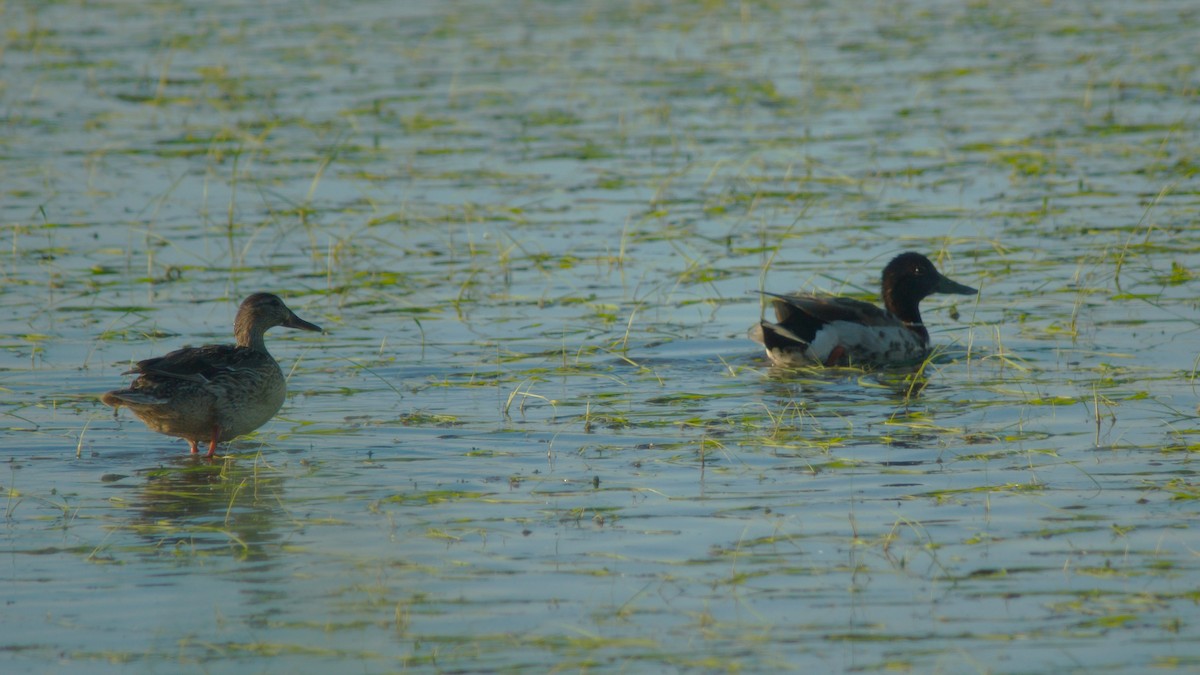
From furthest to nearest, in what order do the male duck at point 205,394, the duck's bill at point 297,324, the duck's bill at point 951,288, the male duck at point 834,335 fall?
the duck's bill at point 951,288 → the male duck at point 834,335 → the duck's bill at point 297,324 → the male duck at point 205,394

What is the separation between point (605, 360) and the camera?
1026 cm

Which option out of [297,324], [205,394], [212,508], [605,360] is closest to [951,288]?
[605,360]

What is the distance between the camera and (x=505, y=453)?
8.12m

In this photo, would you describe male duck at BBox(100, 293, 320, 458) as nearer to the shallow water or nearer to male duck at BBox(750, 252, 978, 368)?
the shallow water

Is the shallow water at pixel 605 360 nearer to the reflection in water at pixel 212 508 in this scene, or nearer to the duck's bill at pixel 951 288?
the reflection in water at pixel 212 508

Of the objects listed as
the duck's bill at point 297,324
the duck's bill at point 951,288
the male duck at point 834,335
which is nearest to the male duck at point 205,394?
the duck's bill at point 297,324

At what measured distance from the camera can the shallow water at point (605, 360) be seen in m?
5.83

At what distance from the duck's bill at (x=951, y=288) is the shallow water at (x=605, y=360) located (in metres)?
0.32

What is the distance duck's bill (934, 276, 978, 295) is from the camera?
11492 millimetres

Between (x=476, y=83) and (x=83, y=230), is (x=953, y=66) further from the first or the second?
(x=83, y=230)

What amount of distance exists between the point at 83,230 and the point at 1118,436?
9.13 m

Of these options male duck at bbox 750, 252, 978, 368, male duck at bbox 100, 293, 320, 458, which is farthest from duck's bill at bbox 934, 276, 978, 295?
male duck at bbox 100, 293, 320, 458

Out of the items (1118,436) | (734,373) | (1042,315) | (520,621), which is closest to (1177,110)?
(1042,315)

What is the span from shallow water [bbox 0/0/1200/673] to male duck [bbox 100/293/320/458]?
7.9 inches
